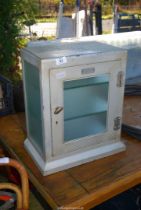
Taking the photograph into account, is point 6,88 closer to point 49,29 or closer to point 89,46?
point 89,46

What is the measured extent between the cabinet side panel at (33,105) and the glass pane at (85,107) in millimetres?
105

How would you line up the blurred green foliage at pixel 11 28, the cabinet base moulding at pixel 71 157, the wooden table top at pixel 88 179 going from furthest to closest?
1. the blurred green foliage at pixel 11 28
2. the cabinet base moulding at pixel 71 157
3. the wooden table top at pixel 88 179

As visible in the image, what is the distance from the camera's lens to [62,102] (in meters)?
0.99

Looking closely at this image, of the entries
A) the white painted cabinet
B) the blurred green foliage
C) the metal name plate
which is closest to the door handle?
the white painted cabinet

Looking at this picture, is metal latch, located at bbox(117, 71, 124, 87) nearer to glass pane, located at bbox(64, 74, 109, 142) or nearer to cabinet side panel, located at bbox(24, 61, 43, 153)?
glass pane, located at bbox(64, 74, 109, 142)

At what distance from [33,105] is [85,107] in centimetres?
21

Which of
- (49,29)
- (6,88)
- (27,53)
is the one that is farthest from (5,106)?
(49,29)

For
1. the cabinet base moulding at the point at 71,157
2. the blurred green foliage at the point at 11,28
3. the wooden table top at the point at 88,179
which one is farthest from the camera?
the blurred green foliage at the point at 11,28

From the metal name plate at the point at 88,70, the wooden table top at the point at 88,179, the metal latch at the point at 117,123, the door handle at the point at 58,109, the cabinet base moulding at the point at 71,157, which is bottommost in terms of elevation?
the wooden table top at the point at 88,179

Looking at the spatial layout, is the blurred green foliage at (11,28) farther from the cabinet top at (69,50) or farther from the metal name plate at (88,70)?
the metal name plate at (88,70)

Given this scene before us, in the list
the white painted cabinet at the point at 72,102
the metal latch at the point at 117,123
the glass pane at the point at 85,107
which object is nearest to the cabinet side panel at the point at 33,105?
the white painted cabinet at the point at 72,102

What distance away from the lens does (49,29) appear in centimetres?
670

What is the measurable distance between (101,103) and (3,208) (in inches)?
21.9

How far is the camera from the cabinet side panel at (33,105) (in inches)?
39.9
